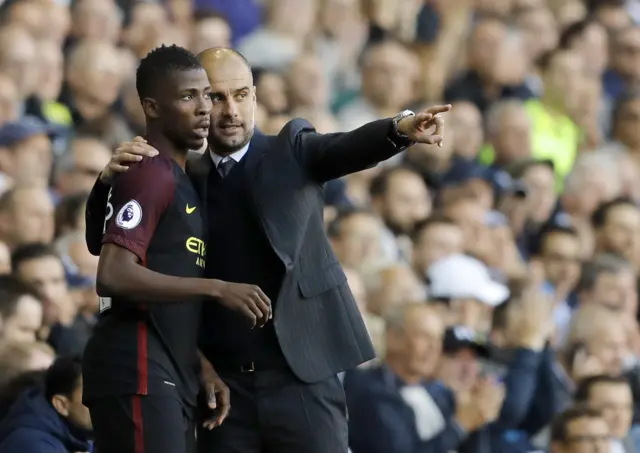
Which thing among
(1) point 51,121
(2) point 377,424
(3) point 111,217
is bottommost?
(2) point 377,424

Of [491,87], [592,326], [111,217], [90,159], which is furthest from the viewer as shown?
[491,87]

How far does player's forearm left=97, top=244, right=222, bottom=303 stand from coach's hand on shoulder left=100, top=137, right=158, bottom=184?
0.88ft

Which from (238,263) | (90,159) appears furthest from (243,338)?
(90,159)

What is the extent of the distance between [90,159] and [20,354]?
86.2 inches

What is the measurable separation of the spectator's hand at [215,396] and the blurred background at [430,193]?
140 cm

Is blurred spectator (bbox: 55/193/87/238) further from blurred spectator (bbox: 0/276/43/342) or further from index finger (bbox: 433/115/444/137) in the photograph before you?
index finger (bbox: 433/115/444/137)

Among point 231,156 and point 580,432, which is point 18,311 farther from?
point 580,432

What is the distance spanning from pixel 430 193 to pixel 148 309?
6057 millimetres

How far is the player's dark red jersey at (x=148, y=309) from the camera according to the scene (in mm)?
4875

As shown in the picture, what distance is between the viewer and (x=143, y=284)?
15.6ft

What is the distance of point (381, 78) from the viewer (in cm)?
1120

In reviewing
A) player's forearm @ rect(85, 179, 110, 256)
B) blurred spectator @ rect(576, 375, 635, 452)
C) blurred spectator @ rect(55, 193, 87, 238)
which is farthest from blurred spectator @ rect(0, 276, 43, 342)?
blurred spectator @ rect(576, 375, 635, 452)

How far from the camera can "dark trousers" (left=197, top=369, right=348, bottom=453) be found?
5211 millimetres

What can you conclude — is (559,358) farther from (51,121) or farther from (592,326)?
(51,121)
